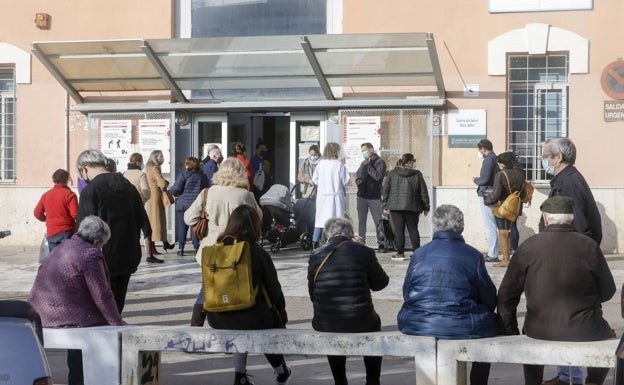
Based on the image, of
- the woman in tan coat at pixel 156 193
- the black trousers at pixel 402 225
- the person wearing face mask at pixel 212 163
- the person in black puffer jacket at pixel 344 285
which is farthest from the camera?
the person wearing face mask at pixel 212 163

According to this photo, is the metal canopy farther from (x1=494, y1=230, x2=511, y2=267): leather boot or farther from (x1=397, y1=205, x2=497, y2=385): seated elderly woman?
(x1=397, y1=205, x2=497, y2=385): seated elderly woman

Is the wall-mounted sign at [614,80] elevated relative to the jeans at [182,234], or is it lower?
elevated

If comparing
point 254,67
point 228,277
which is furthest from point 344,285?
point 254,67

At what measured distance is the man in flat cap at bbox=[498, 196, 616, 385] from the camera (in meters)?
6.64

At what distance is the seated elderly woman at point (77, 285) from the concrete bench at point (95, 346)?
0.11 meters

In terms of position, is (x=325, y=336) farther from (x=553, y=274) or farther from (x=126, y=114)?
(x=126, y=114)

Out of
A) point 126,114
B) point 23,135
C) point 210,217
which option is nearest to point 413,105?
point 126,114

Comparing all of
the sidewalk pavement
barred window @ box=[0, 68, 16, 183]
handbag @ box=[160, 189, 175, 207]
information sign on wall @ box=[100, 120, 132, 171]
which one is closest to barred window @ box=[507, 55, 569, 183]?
the sidewalk pavement

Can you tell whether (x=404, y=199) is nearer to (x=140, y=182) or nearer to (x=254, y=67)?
(x=254, y=67)

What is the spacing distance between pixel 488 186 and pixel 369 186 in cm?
198

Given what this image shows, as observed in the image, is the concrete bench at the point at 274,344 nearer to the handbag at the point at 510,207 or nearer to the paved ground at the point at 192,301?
the paved ground at the point at 192,301

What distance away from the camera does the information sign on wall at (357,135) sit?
1700 cm

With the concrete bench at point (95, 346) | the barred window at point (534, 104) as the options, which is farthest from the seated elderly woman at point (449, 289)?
the barred window at point (534, 104)

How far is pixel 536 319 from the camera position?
268 inches
